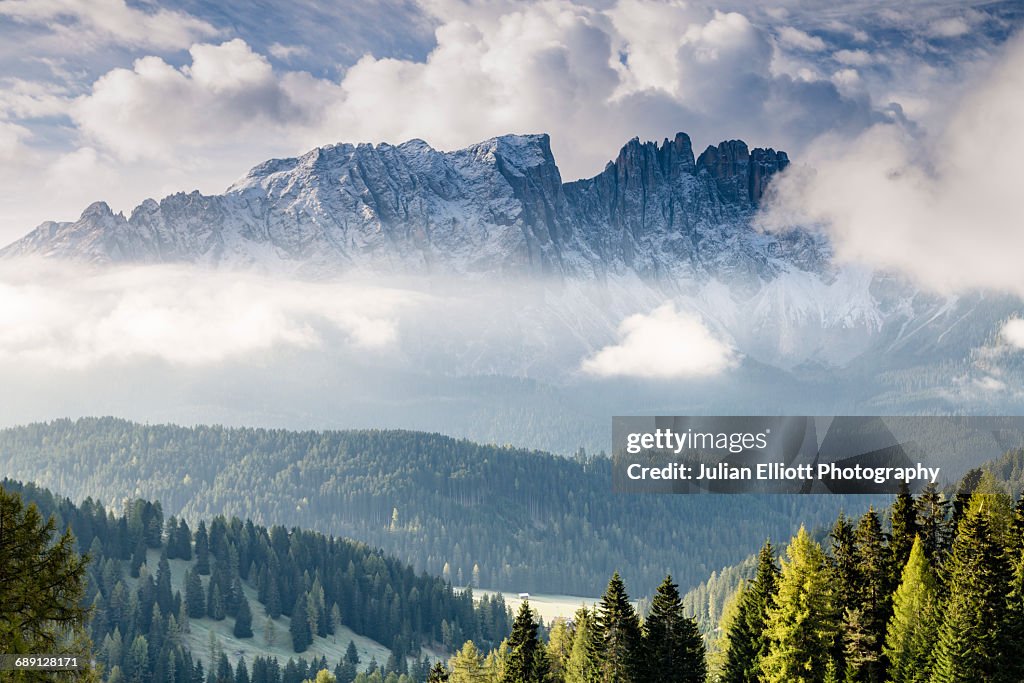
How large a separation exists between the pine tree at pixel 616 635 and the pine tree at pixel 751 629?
21.3 feet

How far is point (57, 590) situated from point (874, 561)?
48.6 m

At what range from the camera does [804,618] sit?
231 feet

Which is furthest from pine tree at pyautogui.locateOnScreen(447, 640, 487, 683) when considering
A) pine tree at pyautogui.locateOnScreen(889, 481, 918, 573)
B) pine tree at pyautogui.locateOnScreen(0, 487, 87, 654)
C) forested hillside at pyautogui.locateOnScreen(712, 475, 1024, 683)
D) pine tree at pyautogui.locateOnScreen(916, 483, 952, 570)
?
pine tree at pyautogui.locateOnScreen(0, 487, 87, 654)

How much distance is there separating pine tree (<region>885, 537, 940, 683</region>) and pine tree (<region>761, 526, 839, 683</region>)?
3461 mm

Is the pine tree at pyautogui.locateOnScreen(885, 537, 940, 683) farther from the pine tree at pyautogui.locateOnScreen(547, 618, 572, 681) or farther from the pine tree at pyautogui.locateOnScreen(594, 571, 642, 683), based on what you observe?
the pine tree at pyautogui.locateOnScreen(547, 618, 572, 681)

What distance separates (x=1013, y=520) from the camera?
72125 millimetres

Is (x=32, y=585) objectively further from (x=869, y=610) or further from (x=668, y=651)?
(x=869, y=610)

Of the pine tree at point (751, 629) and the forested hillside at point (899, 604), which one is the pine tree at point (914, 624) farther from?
the pine tree at point (751, 629)

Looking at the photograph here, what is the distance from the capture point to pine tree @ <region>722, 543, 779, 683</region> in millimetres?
77438

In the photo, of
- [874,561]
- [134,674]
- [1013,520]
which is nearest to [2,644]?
[874,561]

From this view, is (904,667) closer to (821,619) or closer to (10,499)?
(821,619)

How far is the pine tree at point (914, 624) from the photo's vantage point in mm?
67000

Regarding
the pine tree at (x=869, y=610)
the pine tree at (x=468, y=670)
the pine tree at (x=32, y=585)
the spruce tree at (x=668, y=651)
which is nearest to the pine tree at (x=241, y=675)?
the pine tree at (x=468, y=670)

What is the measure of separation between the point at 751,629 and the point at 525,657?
1508cm
